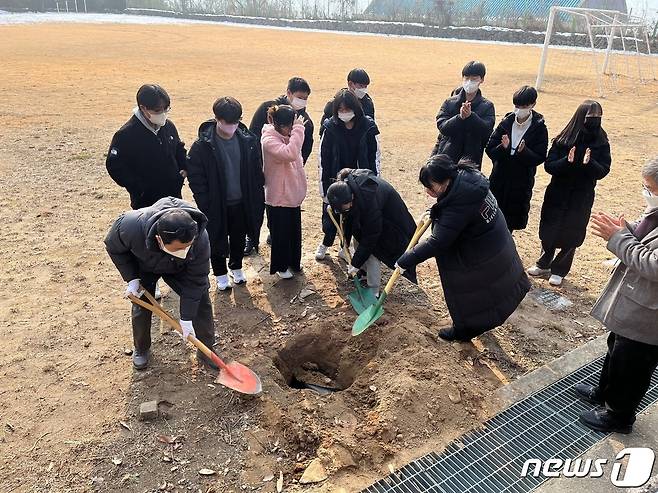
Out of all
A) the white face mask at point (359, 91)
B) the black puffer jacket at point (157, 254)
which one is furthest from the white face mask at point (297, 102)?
the black puffer jacket at point (157, 254)

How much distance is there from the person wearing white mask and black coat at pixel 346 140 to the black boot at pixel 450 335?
156 centimetres

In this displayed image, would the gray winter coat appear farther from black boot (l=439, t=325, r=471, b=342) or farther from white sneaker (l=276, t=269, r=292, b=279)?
white sneaker (l=276, t=269, r=292, b=279)

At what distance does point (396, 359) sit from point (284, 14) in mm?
51961

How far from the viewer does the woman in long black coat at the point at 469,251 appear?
337 centimetres

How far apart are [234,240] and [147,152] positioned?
1.07 m

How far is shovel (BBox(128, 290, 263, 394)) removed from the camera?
10.9ft

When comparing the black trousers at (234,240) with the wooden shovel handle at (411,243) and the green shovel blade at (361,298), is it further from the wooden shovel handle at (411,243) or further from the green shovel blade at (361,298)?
the wooden shovel handle at (411,243)

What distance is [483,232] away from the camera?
141 inches

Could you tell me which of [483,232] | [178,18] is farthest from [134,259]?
[178,18]

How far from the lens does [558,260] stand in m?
4.93

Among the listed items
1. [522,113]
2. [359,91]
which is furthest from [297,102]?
[522,113]

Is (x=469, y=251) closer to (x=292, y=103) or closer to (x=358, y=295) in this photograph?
(x=358, y=295)

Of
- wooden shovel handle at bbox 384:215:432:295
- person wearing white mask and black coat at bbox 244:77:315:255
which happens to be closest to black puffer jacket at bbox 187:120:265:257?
person wearing white mask and black coat at bbox 244:77:315:255

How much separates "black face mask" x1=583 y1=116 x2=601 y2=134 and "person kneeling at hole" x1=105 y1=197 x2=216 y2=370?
3342mm
